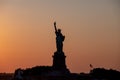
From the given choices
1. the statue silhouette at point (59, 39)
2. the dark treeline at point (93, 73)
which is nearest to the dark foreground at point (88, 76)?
the dark treeline at point (93, 73)

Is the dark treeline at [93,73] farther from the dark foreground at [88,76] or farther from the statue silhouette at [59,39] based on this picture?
the statue silhouette at [59,39]

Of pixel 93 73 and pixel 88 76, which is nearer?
pixel 88 76

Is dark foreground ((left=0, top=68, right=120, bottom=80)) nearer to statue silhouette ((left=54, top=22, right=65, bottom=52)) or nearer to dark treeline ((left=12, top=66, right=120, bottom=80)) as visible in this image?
dark treeline ((left=12, top=66, right=120, bottom=80))

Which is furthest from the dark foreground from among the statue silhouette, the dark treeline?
the statue silhouette

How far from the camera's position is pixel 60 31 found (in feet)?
166

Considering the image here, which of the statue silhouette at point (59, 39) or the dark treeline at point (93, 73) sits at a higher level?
the statue silhouette at point (59, 39)

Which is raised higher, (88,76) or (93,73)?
(93,73)

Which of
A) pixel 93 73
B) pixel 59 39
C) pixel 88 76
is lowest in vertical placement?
pixel 88 76

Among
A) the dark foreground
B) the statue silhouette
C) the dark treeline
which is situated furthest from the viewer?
the statue silhouette

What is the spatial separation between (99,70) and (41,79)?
14802mm

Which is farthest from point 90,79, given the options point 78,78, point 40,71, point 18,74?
point 18,74

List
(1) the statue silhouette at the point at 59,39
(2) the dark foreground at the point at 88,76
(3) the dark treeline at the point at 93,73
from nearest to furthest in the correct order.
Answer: (2) the dark foreground at the point at 88,76 < (3) the dark treeline at the point at 93,73 < (1) the statue silhouette at the point at 59,39

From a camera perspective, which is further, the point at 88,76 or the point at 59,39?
the point at 59,39

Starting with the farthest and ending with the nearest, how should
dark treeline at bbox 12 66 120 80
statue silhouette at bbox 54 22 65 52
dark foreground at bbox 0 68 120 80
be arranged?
statue silhouette at bbox 54 22 65 52 → dark treeline at bbox 12 66 120 80 → dark foreground at bbox 0 68 120 80
